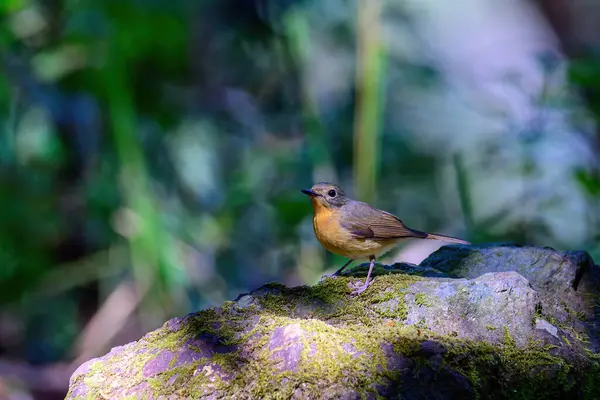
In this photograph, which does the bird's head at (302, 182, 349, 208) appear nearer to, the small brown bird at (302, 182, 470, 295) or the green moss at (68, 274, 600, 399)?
the small brown bird at (302, 182, 470, 295)

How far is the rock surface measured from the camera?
2.41 meters

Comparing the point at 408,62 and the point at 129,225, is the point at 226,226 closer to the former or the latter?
the point at 129,225

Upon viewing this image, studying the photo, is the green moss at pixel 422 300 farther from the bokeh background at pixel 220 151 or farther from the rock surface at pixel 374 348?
the bokeh background at pixel 220 151

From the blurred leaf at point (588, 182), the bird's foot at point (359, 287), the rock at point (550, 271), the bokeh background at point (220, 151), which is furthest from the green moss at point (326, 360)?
the blurred leaf at point (588, 182)

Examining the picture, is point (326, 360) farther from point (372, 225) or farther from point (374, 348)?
point (372, 225)

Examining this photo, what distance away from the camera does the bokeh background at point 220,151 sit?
598 cm

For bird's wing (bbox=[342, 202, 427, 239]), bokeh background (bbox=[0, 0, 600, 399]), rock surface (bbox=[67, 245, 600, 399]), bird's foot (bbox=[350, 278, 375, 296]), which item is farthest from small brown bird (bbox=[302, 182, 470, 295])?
bokeh background (bbox=[0, 0, 600, 399])

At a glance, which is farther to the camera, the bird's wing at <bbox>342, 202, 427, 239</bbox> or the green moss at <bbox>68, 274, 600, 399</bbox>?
the bird's wing at <bbox>342, 202, 427, 239</bbox>

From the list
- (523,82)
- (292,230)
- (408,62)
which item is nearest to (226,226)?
(292,230)

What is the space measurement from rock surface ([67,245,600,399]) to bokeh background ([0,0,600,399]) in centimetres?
228

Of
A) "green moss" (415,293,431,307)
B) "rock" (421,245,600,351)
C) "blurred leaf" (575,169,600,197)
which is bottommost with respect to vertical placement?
"blurred leaf" (575,169,600,197)

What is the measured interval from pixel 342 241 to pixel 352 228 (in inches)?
4.2

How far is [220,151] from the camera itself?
7.38m

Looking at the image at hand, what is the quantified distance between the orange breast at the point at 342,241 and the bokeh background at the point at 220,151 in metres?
1.45
